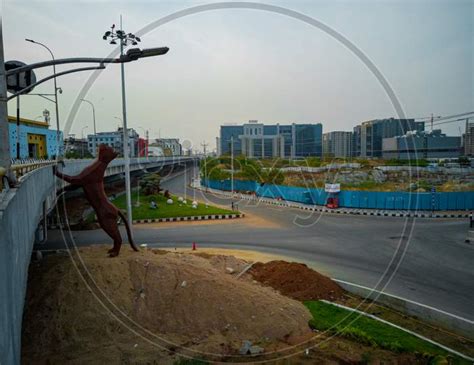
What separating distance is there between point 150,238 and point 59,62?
1462 centimetres

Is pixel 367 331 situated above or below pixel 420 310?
below

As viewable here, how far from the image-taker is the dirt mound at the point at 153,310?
9273 mm

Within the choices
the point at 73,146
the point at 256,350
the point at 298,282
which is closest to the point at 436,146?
the point at 73,146

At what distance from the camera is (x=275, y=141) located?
408 ft

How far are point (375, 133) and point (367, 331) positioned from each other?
93781 millimetres

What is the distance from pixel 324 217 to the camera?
27.5 m

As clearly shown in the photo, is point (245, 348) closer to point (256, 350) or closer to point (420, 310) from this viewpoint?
point (256, 350)

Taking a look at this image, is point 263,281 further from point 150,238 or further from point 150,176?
point 150,176

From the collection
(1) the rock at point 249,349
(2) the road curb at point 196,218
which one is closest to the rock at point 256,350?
(1) the rock at point 249,349

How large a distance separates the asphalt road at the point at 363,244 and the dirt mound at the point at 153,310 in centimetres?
436

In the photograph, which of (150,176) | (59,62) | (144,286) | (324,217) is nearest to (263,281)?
(144,286)

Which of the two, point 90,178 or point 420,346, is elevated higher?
point 90,178

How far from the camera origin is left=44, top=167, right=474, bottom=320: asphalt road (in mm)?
12703

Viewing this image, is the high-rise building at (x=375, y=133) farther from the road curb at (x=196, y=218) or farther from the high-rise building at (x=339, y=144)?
the road curb at (x=196, y=218)
